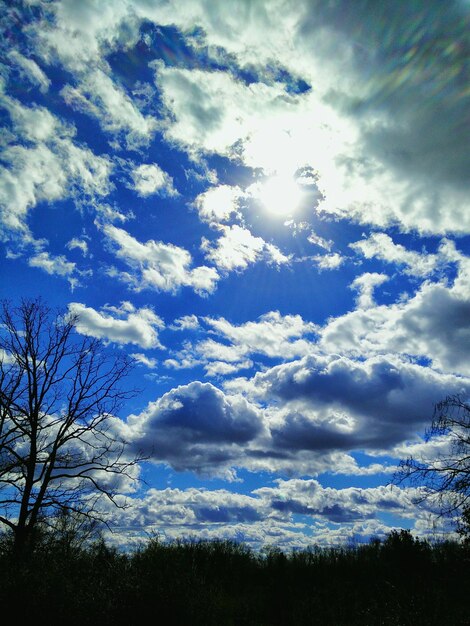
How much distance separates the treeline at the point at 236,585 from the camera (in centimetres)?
1228

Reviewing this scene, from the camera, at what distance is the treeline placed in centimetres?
1228

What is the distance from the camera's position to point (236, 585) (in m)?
24.1

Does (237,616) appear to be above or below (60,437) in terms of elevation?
below

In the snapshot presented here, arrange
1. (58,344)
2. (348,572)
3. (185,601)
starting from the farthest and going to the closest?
1. (348,572)
2. (58,344)
3. (185,601)

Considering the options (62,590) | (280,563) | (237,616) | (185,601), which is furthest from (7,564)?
(280,563)

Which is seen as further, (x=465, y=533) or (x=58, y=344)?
(x=58, y=344)

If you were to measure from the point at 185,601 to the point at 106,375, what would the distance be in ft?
29.7

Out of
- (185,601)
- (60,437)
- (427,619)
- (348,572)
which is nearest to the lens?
(427,619)

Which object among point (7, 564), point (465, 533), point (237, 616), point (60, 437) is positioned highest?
point (60, 437)

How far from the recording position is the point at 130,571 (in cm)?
1465

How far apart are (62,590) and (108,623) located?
1604 mm

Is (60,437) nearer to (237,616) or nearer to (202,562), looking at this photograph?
(237,616)

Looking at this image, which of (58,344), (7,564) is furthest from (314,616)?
(58,344)

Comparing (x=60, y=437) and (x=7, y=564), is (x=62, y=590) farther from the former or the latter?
(x=60, y=437)
